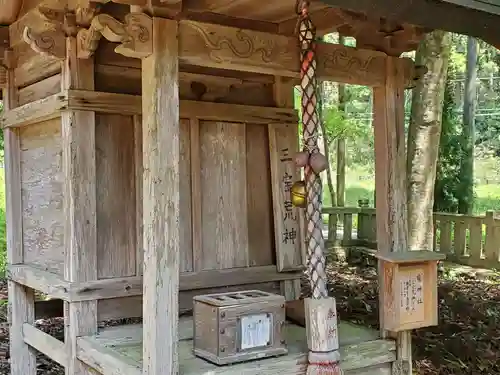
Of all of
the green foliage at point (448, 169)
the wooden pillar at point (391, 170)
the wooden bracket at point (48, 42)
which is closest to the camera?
the wooden bracket at point (48, 42)

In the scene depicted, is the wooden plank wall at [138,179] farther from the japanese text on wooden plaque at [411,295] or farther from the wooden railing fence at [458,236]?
the wooden railing fence at [458,236]

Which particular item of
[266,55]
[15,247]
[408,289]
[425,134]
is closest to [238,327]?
[408,289]

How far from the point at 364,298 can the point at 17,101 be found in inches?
199

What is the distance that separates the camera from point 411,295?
3801 mm

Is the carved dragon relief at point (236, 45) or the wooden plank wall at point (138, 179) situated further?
the wooden plank wall at point (138, 179)

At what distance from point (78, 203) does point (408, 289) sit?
7.29 ft

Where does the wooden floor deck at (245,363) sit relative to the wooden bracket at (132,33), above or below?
below

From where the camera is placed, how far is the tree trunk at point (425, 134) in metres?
7.95

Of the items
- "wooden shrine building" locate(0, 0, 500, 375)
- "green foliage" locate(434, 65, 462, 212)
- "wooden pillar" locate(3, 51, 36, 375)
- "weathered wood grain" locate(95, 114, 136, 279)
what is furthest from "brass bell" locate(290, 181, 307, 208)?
"green foliage" locate(434, 65, 462, 212)

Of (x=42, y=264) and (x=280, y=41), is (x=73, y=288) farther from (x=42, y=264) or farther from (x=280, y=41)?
(x=280, y=41)

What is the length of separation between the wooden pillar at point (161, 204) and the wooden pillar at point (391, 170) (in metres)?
1.57

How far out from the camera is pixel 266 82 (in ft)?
16.3

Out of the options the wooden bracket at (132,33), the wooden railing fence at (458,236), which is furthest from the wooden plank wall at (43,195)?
the wooden railing fence at (458,236)

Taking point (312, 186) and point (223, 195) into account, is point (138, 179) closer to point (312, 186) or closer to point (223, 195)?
point (223, 195)
